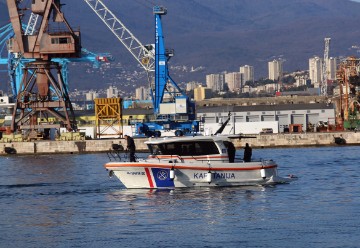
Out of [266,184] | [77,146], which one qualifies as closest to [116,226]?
[266,184]

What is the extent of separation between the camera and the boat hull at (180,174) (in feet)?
170

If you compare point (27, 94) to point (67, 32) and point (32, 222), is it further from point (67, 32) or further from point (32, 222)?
point (32, 222)

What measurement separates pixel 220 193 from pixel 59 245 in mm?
15398

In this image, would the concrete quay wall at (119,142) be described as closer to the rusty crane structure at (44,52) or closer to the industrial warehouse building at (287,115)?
the rusty crane structure at (44,52)

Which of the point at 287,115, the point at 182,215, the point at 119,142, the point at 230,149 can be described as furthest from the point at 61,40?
the point at 182,215

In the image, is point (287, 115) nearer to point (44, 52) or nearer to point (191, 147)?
point (44, 52)

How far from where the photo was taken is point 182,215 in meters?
43.1

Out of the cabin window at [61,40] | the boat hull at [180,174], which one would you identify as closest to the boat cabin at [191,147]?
the boat hull at [180,174]

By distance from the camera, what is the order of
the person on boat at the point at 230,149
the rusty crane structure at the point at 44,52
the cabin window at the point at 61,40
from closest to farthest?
the person on boat at the point at 230,149
the cabin window at the point at 61,40
the rusty crane structure at the point at 44,52

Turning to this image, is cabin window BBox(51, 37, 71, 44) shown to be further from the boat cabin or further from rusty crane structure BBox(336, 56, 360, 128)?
the boat cabin

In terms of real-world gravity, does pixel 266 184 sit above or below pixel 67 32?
below

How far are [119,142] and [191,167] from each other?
64519 millimetres

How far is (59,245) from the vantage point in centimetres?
3650

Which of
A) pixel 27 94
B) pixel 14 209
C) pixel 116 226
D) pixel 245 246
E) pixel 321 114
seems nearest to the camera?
pixel 245 246
